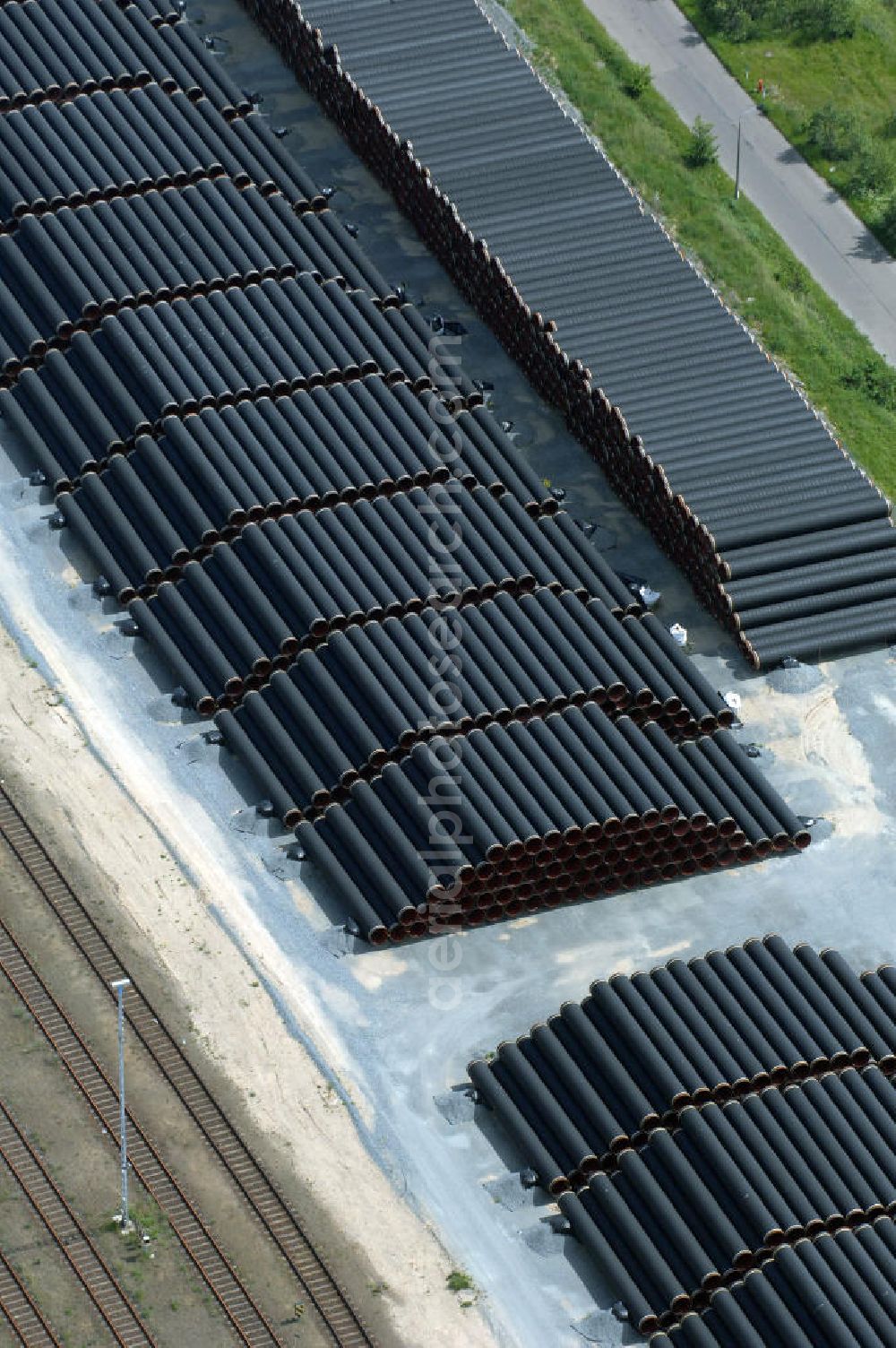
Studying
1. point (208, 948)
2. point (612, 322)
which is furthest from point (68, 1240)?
point (612, 322)

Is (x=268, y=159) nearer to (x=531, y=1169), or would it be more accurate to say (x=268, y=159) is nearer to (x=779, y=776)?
(x=779, y=776)

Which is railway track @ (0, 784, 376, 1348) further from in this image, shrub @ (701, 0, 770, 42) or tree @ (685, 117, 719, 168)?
shrub @ (701, 0, 770, 42)

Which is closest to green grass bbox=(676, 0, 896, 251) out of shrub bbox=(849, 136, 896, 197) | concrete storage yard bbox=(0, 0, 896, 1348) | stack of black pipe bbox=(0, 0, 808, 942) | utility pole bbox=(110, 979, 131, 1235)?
shrub bbox=(849, 136, 896, 197)

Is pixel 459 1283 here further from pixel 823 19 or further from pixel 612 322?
pixel 823 19

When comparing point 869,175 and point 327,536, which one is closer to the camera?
point 327,536

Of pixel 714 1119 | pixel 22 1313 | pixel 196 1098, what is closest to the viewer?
pixel 22 1313

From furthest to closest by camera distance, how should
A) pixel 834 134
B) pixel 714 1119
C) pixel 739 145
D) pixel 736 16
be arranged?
pixel 736 16, pixel 739 145, pixel 834 134, pixel 714 1119

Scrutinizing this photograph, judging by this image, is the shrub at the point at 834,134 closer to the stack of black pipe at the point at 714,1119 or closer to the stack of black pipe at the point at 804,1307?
the stack of black pipe at the point at 714,1119
